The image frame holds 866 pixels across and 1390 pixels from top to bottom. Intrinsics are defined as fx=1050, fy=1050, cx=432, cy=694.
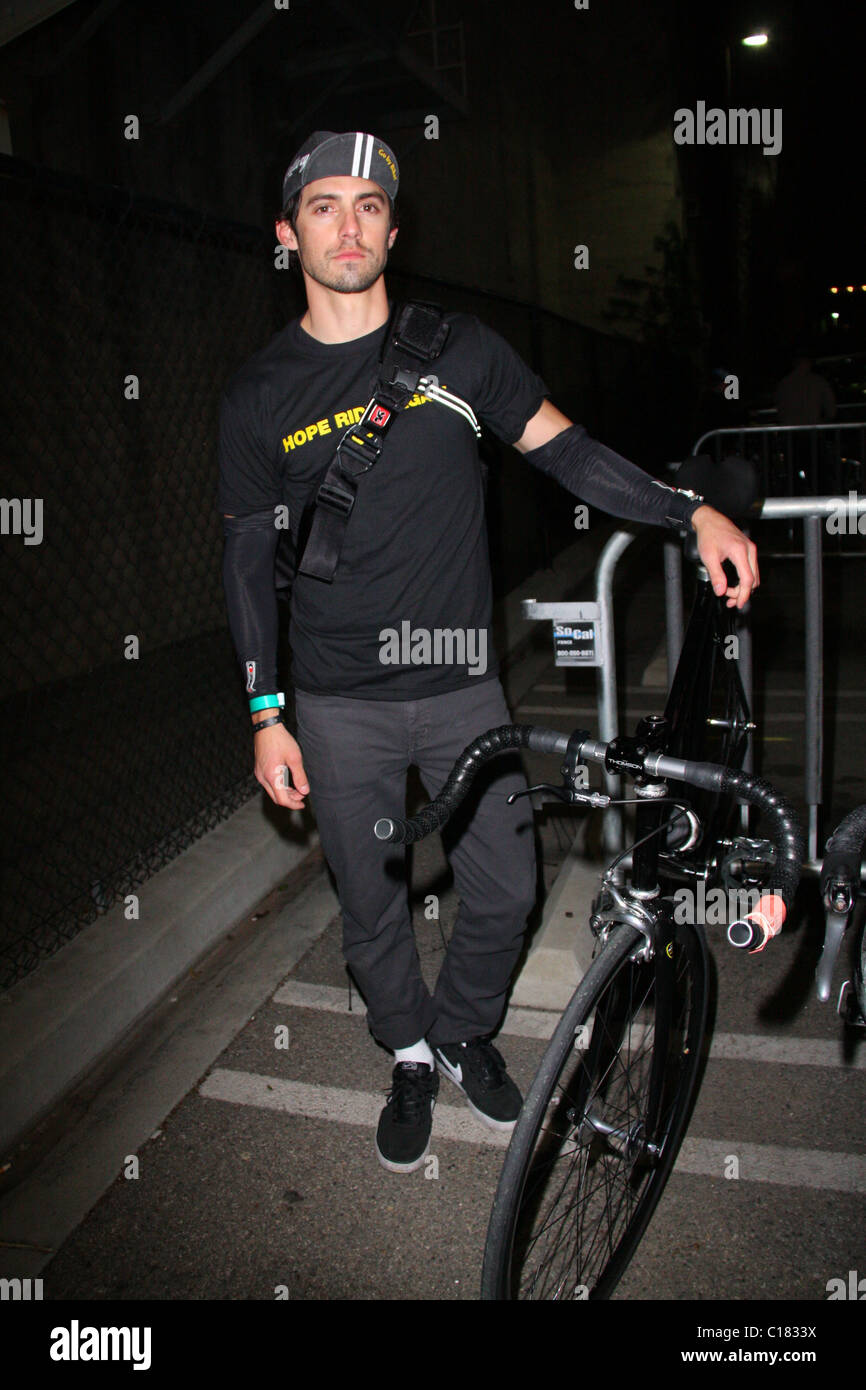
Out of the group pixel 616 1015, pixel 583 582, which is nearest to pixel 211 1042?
pixel 616 1015

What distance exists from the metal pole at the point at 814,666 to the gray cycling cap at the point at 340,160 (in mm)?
1730

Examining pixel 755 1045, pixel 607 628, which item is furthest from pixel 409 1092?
pixel 607 628

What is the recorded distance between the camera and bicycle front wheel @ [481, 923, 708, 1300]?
6.39ft

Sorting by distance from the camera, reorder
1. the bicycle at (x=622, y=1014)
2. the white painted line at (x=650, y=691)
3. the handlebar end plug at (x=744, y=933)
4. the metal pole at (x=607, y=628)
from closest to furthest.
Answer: the handlebar end plug at (x=744, y=933) → the bicycle at (x=622, y=1014) → the metal pole at (x=607, y=628) → the white painted line at (x=650, y=691)

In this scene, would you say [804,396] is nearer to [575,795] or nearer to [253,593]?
[253,593]

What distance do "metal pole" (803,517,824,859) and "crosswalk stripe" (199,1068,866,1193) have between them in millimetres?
1254

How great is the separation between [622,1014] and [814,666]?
1.79 m

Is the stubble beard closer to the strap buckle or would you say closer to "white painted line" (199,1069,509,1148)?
the strap buckle

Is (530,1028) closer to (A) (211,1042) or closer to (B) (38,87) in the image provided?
(A) (211,1042)

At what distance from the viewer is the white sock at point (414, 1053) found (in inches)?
113

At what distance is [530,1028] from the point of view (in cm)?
328

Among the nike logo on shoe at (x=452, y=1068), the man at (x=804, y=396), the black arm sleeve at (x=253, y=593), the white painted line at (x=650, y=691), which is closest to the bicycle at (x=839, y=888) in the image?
the nike logo on shoe at (x=452, y=1068)

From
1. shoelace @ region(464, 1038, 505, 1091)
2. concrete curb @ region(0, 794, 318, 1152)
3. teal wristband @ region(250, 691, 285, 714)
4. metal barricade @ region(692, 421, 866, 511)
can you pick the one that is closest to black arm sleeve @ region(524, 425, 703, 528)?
teal wristband @ region(250, 691, 285, 714)

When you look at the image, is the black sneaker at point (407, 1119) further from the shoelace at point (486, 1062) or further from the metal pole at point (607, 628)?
the metal pole at point (607, 628)
